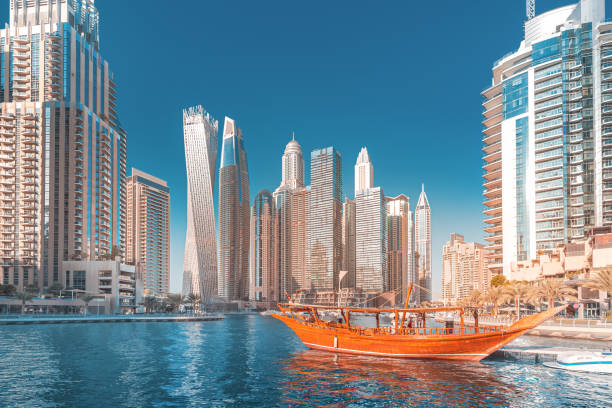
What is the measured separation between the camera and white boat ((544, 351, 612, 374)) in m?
35.9

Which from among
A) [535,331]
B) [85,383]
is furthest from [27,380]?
[535,331]

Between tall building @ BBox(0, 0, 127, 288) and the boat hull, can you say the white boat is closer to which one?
the boat hull

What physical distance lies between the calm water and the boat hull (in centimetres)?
120

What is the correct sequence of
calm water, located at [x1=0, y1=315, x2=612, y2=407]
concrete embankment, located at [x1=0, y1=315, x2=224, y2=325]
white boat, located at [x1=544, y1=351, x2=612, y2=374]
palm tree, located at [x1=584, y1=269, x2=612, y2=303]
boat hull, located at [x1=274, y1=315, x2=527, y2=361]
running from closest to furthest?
calm water, located at [x1=0, y1=315, x2=612, y2=407], white boat, located at [x1=544, y1=351, x2=612, y2=374], boat hull, located at [x1=274, y1=315, x2=527, y2=361], palm tree, located at [x1=584, y1=269, x2=612, y2=303], concrete embankment, located at [x1=0, y1=315, x2=224, y2=325]

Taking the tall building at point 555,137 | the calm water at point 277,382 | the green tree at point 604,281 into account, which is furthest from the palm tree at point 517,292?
the calm water at point 277,382

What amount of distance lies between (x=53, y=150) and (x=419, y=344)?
142450 millimetres

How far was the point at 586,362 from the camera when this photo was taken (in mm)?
36562

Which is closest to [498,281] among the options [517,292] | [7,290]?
[517,292]

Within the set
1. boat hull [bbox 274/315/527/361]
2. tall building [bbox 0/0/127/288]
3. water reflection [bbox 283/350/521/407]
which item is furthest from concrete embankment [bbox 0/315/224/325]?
water reflection [bbox 283/350/521/407]

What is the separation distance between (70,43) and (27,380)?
521ft

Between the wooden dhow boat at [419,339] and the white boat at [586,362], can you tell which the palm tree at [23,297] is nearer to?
the wooden dhow boat at [419,339]

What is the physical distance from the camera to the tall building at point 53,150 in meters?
146

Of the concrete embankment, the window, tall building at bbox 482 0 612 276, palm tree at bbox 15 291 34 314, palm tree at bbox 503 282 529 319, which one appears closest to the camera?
palm tree at bbox 503 282 529 319

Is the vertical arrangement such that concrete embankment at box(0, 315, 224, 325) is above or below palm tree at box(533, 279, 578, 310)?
below
